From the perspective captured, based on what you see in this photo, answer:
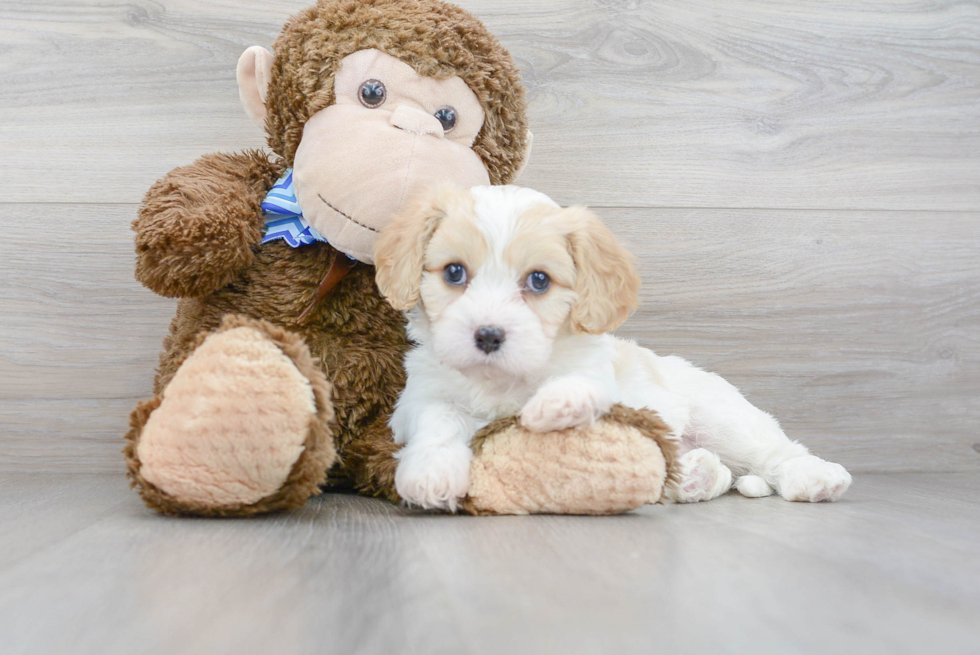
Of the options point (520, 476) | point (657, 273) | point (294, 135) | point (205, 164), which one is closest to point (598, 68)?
point (657, 273)

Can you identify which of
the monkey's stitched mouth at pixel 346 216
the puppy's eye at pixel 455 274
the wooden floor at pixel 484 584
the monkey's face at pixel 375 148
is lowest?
the wooden floor at pixel 484 584

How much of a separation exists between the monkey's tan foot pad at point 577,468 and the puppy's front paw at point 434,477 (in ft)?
0.07

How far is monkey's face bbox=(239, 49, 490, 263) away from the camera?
49.1 inches

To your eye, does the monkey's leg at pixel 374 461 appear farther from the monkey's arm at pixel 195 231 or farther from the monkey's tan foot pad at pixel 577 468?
the monkey's arm at pixel 195 231

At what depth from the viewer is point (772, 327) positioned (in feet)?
6.27

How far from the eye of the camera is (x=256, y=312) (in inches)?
54.2

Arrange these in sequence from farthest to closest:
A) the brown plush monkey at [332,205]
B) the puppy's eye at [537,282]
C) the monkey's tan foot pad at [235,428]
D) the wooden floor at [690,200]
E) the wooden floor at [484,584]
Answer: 1. the wooden floor at [690,200]
2. the puppy's eye at [537,282]
3. the brown plush monkey at [332,205]
4. the monkey's tan foot pad at [235,428]
5. the wooden floor at [484,584]

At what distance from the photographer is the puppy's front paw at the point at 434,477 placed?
3.60 ft

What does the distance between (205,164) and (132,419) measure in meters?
0.51

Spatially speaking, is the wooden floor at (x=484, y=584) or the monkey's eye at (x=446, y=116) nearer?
the wooden floor at (x=484, y=584)

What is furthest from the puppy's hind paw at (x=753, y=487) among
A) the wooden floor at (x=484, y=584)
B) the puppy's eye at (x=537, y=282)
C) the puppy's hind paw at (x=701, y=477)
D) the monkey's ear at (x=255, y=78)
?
the monkey's ear at (x=255, y=78)

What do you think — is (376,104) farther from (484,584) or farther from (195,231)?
(484,584)

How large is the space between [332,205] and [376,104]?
0.61ft

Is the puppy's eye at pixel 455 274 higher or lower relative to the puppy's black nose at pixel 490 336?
Result: higher
